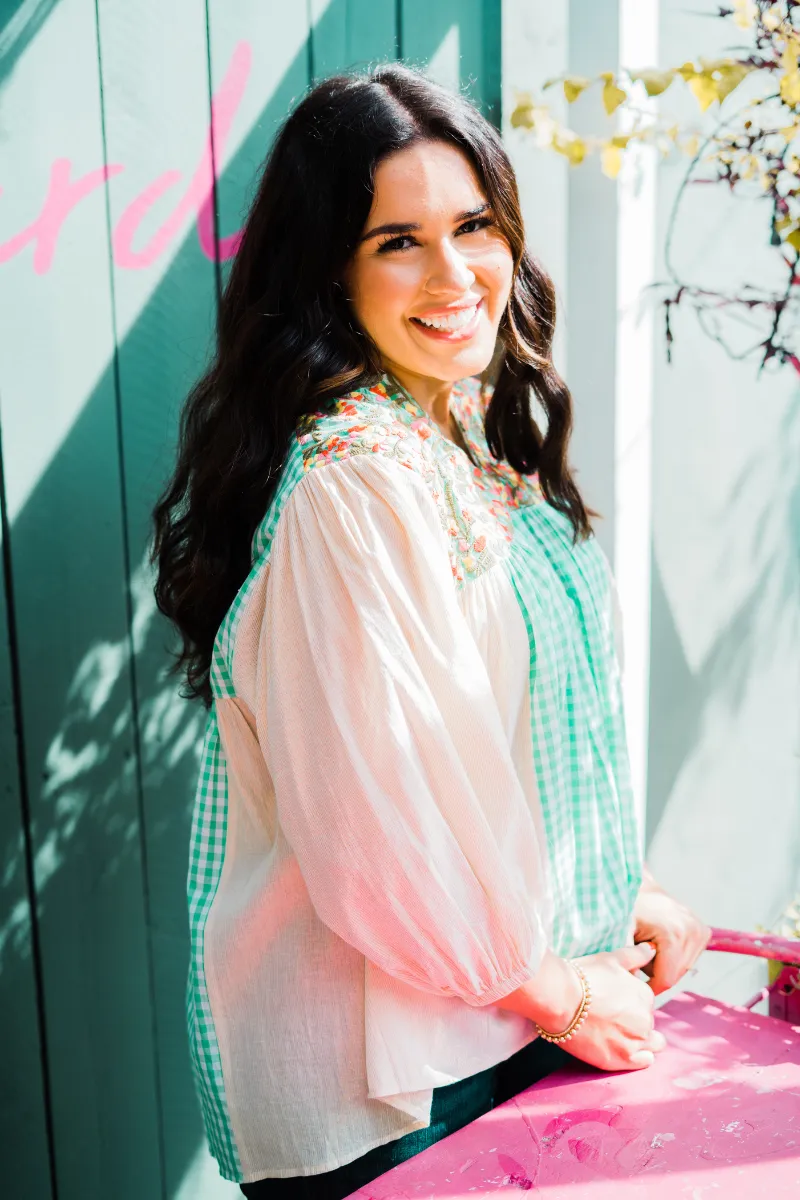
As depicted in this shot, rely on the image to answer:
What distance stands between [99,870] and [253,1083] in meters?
0.53

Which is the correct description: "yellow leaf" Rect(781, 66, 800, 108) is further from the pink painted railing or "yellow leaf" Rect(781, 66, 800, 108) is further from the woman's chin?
the pink painted railing

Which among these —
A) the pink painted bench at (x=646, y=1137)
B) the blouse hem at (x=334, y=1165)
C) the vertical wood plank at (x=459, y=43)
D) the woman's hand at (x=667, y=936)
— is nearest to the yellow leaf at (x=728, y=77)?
the vertical wood plank at (x=459, y=43)

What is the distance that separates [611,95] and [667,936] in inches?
50.8

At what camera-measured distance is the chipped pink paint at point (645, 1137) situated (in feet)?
3.81

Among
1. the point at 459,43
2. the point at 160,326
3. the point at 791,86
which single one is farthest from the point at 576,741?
the point at 459,43

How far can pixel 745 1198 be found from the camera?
1.12 meters

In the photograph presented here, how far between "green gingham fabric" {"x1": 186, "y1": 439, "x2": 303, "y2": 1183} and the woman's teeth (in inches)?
12.8

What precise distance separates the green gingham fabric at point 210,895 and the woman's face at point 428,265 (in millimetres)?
306

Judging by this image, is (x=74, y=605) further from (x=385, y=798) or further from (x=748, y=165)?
(x=748, y=165)

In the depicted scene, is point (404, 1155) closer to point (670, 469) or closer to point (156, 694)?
point (156, 694)

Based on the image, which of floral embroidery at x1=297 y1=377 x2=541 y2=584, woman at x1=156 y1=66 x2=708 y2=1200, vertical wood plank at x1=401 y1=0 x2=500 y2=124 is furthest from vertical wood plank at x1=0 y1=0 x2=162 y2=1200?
vertical wood plank at x1=401 y1=0 x2=500 y2=124

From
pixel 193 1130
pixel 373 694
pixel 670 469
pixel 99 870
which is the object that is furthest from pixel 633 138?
pixel 193 1130

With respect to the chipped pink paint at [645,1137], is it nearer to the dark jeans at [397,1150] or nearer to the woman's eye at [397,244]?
the dark jeans at [397,1150]

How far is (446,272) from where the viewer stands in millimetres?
1341
